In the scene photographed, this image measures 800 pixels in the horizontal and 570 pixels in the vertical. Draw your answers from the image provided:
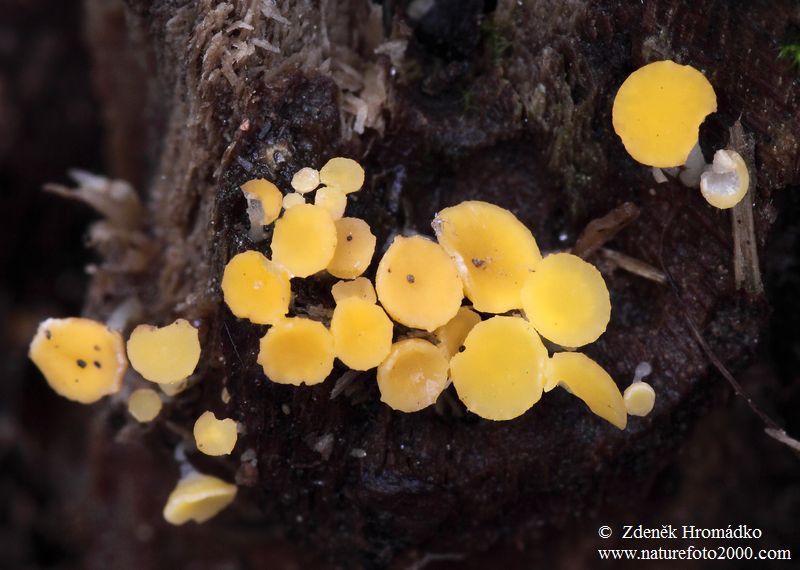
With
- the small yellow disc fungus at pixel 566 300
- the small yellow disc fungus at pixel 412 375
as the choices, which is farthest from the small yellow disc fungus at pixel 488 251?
the small yellow disc fungus at pixel 412 375

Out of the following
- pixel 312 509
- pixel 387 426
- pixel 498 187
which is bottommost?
pixel 312 509

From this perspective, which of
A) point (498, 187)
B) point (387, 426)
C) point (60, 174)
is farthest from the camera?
point (60, 174)

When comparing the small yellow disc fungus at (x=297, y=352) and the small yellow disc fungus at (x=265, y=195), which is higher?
the small yellow disc fungus at (x=265, y=195)

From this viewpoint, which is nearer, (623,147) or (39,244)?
(623,147)

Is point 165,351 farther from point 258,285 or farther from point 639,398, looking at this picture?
point 639,398

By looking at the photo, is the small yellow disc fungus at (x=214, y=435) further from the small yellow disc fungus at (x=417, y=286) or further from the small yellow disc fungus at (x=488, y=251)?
the small yellow disc fungus at (x=488, y=251)

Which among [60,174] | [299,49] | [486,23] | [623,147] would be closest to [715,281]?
[623,147]

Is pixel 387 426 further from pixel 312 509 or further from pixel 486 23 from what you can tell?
pixel 486 23
